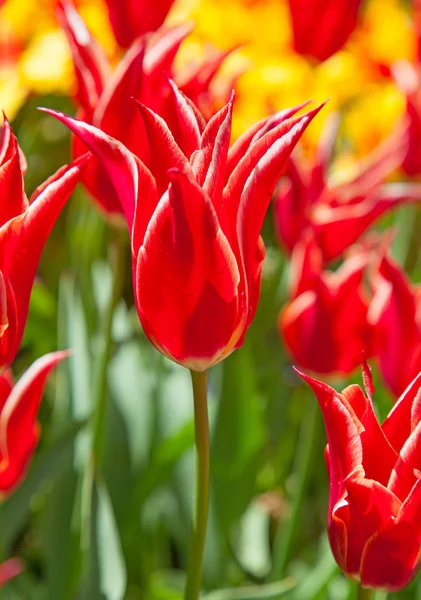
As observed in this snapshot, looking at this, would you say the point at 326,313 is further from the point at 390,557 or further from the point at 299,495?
the point at 390,557

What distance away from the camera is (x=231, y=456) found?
1071 millimetres

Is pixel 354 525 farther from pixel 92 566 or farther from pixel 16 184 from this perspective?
pixel 92 566

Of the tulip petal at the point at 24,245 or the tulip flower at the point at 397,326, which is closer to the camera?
A: the tulip petal at the point at 24,245

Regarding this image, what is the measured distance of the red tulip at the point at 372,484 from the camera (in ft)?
1.49

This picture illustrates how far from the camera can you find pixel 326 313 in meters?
0.83

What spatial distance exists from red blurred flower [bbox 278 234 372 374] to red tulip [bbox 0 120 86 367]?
0.39 metres

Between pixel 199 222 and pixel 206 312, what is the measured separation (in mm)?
50

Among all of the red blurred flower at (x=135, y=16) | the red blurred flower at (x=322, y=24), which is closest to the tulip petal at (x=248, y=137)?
the red blurred flower at (x=135, y=16)

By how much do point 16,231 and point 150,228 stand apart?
0.06 m

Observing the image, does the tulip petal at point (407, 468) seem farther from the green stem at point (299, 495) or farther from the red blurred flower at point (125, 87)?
the green stem at point (299, 495)

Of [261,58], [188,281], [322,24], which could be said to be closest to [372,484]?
[188,281]

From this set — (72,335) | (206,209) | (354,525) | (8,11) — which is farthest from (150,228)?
(8,11)

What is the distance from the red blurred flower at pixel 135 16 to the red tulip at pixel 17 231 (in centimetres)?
45

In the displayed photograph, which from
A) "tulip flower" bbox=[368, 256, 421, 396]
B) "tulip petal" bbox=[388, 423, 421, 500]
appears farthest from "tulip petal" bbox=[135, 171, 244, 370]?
"tulip flower" bbox=[368, 256, 421, 396]
